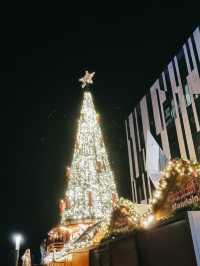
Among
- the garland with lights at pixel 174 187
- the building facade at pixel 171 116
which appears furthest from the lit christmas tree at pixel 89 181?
the garland with lights at pixel 174 187

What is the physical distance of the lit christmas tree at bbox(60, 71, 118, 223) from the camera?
20312 mm

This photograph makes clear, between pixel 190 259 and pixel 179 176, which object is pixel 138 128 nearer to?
pixel 179 176

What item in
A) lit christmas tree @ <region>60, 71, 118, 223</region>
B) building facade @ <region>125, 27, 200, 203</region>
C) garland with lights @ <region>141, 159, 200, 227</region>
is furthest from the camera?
building facade @ <region>125, 27, 200, 203</region>

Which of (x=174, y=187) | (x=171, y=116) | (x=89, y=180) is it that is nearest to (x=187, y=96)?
(x=171, y=116)

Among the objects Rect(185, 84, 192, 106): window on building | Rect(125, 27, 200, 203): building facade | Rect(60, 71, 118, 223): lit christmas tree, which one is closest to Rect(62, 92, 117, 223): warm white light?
Rect(60, 71, 118, 223): lit christmas tree

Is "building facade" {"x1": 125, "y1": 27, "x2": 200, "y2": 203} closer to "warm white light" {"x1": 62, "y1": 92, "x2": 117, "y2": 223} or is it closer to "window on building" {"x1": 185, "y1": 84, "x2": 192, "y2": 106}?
"window on building" {"x1": 185, "y1": 84, "x2": 192, "y2": 106}

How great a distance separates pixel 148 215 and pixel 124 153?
77.5ft

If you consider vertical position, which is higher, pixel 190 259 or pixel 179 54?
pixel 179 54

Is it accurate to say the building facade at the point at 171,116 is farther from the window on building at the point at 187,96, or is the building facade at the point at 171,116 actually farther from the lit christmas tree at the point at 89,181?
the lit christmas tree at the point at 89,181

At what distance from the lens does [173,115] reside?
23.5m

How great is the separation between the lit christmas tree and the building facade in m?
6.13

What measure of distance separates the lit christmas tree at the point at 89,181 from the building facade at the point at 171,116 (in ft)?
20.1

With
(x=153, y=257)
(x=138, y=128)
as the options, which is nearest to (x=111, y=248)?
(x=153, y=257)

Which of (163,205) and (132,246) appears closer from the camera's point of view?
(132,246)
